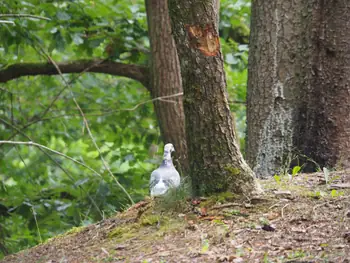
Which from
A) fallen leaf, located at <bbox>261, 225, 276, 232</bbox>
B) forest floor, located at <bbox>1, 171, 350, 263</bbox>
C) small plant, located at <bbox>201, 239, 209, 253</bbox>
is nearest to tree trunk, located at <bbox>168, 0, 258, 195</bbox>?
forest floor, located at <bbox>1, 171, 350, 263</bbox>

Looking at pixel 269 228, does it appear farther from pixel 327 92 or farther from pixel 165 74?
pixel 165 74

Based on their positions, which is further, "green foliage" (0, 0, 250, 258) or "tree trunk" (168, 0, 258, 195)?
"green foliage" (0, 0, 250, 258)

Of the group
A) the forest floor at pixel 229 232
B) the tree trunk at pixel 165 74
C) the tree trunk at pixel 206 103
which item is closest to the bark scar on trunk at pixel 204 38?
the tree trunk at pixel 206 103

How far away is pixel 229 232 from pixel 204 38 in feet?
3.52

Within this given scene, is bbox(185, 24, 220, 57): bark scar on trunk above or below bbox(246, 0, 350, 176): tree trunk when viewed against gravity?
above

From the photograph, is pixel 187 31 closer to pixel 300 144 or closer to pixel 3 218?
pixel 300 144

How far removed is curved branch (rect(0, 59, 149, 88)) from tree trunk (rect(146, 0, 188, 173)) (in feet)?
1.42

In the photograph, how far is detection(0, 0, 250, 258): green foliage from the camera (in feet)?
21.2

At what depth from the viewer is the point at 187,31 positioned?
3.28m

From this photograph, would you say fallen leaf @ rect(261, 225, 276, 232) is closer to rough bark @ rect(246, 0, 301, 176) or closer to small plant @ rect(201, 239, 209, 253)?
small plant @ rect(201, 239, 209, 253)

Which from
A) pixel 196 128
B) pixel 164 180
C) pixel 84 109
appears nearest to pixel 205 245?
pixel 196 128

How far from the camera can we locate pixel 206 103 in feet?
10.9

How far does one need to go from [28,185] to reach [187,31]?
4.43 meters

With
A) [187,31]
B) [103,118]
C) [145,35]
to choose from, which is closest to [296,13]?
[187,31]
